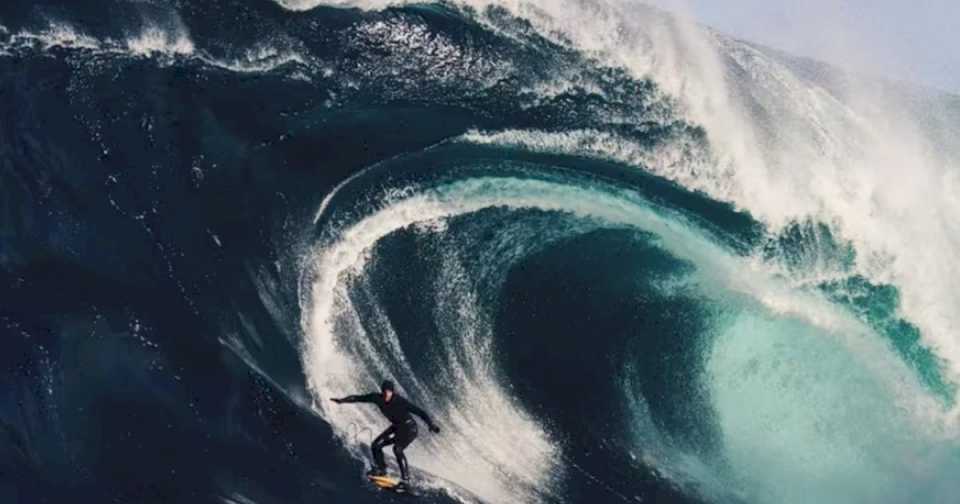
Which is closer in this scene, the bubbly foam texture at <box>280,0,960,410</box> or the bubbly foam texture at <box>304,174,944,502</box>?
the bubbly foam texture at <box>304,174,944,502</box>

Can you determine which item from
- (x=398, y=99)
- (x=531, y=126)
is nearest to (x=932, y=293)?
(x=531, y=126)

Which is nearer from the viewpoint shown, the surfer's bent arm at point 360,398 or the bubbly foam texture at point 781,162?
the surfer's bent arm at point 360,398

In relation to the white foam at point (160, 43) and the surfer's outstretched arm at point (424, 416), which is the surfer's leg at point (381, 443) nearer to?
the surfer's outstretched arm at point (424, 416)

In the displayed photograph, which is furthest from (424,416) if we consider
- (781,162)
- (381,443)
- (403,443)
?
(781,162)

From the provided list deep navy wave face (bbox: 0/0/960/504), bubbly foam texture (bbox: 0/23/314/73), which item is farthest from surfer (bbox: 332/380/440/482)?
bubbly foam texture (bbox: 0/23/314/73)

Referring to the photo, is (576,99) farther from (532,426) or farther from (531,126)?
Answer: (532,426)

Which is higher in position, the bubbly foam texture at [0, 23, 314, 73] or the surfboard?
the bubbly foam texture at [0, 23, 314, 73]

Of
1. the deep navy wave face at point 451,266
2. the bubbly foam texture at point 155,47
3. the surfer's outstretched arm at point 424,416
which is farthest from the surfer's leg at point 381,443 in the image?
the bubbly foam texture at point 155,47

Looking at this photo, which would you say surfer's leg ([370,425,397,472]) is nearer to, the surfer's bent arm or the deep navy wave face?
the surfer's bent arm
